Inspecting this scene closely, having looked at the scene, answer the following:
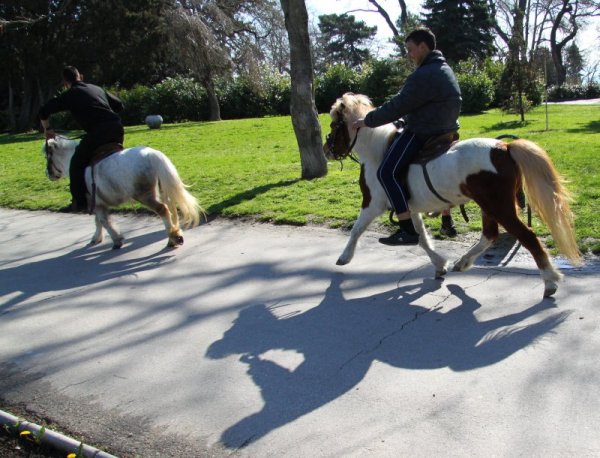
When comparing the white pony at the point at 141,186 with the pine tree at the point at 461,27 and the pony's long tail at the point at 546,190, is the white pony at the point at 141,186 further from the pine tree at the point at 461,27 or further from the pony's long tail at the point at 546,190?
the pine tree at the point at 461,27

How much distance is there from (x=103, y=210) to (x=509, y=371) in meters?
5.95

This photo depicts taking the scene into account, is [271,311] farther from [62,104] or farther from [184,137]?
[184,137]

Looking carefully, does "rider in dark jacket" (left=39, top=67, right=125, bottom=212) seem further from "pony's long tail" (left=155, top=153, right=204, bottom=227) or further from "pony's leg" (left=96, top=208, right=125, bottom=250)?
"pony's long tail" (left=155, top=153, right=204, bottom=227)

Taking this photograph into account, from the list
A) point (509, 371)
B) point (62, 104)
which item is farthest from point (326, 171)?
point (509, 371)

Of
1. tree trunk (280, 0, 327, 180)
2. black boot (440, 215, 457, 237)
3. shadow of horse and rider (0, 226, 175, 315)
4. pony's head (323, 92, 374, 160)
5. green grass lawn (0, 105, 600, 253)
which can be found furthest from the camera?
tree trunk (280, 0, 327, 180)

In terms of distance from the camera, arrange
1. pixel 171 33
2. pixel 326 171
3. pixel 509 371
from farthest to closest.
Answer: pixel 171 33, pixel 326 171, pixel 509 371

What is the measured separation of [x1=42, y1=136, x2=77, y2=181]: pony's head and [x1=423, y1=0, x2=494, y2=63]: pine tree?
4257 centimetres

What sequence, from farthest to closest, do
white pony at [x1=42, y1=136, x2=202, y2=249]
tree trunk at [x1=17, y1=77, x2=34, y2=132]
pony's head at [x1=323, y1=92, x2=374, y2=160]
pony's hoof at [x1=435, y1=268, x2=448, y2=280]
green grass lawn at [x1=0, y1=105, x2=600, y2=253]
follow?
1. tree trunk at [x1=17, y1=77, x2=34, y2=132]
2. green grass lawn at [x1=0, y1=105, x2=600, y2=253]
3. white pony at [x1=42, y1=136, x2=202, y2=249]
4. pony's head at [x1=323, y1=92, x2=374, y2=160]
5. pony's hoof at [x1=435, y1=268, x2=448, y2=280]

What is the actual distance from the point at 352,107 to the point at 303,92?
5.41 m

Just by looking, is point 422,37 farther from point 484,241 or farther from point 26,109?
point 26,109

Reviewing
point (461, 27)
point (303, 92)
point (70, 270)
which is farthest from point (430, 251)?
point (461, 27)

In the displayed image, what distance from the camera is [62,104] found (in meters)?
7.59

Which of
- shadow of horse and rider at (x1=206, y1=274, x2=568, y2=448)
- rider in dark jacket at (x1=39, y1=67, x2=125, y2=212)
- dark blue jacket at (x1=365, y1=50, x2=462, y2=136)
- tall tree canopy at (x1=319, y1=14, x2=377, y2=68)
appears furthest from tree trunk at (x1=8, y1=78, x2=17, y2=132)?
tall tree canopy at (x1=319, y1=14, x2=377, y2=68)

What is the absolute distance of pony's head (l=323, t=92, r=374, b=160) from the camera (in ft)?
19.1
